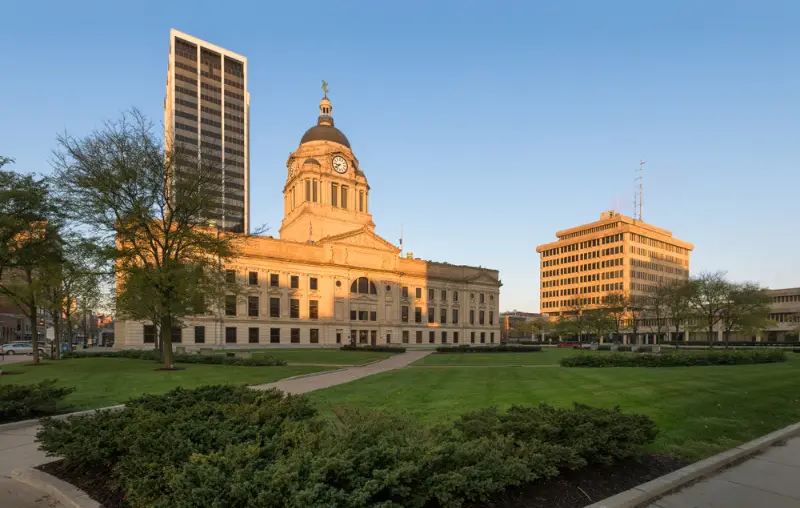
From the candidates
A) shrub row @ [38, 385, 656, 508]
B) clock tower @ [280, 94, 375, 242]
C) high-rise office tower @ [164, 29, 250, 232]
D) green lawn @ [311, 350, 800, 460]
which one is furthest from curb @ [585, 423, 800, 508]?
high-rise office tower @ [164, 29, 250, 232]

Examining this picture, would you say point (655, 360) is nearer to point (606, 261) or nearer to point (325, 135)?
point (325, 135)

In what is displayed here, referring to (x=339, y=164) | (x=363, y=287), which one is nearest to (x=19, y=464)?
(x=363, y=287)

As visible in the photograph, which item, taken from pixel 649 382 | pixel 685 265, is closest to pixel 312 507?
pixel 649 382

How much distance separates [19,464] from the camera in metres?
8.29

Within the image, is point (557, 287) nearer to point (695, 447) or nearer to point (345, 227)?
point (345, 227)

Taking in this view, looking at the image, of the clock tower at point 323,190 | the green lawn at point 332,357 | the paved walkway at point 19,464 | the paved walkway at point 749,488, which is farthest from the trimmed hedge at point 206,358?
the clock tower at point 323,190

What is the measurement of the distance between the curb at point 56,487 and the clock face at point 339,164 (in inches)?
3424

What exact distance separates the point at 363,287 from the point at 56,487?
77050 mm

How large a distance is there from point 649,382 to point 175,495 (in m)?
19.4

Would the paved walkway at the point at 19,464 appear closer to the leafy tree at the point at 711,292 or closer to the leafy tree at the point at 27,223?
the leafy tree at the point at 27,223

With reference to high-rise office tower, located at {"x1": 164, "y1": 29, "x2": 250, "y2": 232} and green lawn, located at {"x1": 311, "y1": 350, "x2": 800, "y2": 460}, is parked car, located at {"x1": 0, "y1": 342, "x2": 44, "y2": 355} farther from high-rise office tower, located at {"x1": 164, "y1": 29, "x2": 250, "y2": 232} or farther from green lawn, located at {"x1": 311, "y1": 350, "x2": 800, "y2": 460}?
green lawn, located at {"x1": 311, "y1": 350, "x2": 800, "y2": 460}

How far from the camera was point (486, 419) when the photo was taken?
335 inches

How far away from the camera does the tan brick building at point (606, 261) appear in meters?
139

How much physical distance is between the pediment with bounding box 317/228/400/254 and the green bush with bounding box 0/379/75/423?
222 ft
